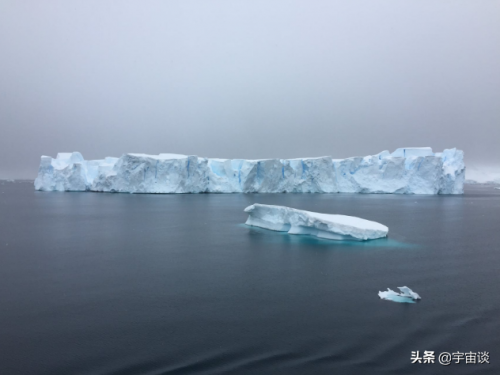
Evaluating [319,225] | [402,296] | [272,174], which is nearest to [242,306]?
[402,296]

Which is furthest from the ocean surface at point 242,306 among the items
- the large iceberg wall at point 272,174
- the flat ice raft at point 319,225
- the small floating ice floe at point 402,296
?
the large iceberg wall at point 272,174

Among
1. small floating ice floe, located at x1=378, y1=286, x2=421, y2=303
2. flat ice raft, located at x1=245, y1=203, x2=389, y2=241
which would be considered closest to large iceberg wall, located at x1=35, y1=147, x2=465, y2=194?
flat ice raft, located at x1=245, y1=203, x2=389, y2=241

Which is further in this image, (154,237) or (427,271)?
(154,237)

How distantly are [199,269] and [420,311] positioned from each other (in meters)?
3.06

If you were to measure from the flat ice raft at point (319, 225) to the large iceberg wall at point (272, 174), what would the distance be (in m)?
11.7

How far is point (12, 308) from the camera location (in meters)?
3.87

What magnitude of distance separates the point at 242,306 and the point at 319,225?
413 centimetres

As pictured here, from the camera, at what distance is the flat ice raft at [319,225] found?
24.8 ft

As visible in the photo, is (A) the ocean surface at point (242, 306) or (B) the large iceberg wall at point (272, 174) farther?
(B) the large iceberg wall at point (272, 174)

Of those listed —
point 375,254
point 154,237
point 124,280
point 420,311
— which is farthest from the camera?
point 154,237

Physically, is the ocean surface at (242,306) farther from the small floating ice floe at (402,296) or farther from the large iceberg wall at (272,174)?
the large iceberg wall at (272,174)

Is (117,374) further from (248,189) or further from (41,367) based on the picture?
(248,189)

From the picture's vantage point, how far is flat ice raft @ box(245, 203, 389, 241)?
7570mm

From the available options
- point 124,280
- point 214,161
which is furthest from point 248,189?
point 124,280
